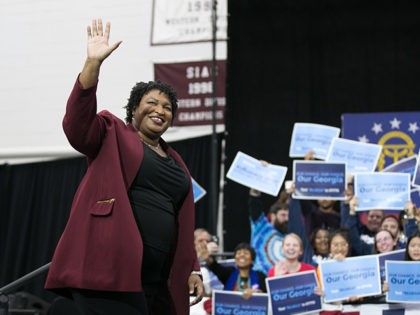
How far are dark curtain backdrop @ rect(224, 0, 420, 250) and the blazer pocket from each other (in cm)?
567

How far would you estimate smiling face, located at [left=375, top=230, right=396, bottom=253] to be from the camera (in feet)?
17.8

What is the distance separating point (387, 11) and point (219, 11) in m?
1.92

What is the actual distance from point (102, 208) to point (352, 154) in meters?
4.30

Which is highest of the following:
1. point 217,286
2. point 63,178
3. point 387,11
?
point 387,11

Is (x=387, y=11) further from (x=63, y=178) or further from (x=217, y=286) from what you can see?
(x=63, y=178)

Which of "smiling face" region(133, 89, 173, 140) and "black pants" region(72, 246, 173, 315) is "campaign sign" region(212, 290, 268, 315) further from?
"smiling face" region(133, 89, 173, 140)

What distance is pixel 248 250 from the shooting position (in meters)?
5.69

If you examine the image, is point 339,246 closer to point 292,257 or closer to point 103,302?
point 292,257

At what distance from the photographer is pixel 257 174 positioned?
255 inches

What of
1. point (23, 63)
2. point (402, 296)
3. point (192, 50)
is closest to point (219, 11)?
point (192, 50)

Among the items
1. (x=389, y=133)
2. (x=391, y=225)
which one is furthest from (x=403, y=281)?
(x=389, y=133)

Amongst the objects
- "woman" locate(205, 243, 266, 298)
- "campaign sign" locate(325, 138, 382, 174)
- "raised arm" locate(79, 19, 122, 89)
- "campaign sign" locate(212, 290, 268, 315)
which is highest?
"raised arm" locate(79, 19, 122, 89)

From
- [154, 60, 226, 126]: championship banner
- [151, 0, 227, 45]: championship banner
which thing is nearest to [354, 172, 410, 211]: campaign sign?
[154, 60, 226, 126]: championship banner

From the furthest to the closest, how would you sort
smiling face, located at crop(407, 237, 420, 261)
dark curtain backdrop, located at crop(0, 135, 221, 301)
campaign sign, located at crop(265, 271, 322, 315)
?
dark curtain backdrop, located at crop(0, 135, 221, 301), campaign sign, located at crop(265, 271, 322, 315), smiling face, located at crop(407, 237, 420, 261)
